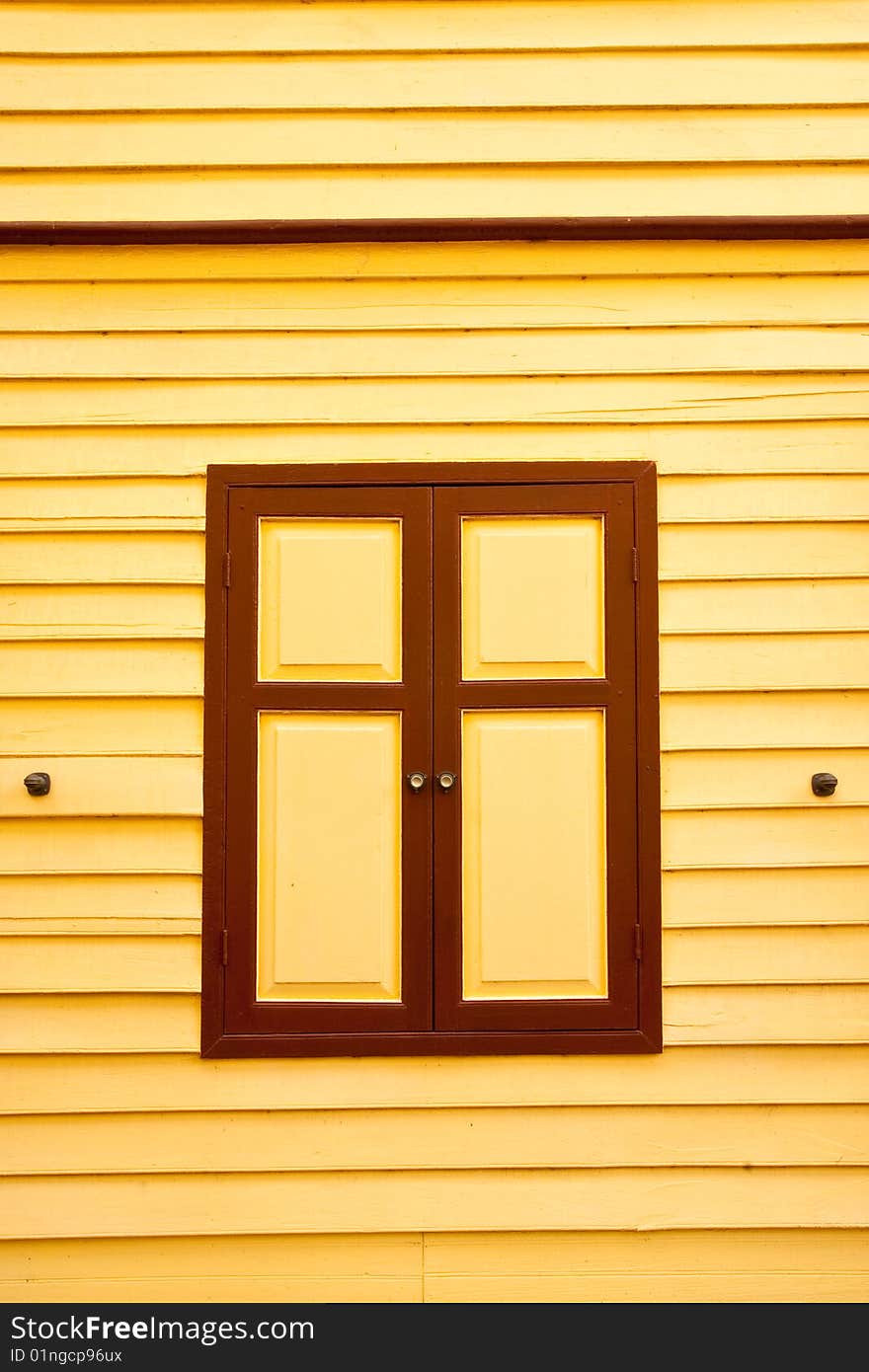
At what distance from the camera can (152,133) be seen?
289 cm

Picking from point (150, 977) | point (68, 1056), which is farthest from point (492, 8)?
point (68, 1056)

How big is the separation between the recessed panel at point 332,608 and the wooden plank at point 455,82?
1.27m

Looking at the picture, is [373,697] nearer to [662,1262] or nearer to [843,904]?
[843,904]

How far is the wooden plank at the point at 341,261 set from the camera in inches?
115

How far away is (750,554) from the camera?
2.88m

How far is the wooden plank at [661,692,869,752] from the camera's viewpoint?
285cm

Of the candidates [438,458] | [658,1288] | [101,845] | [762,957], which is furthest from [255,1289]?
[438,458]

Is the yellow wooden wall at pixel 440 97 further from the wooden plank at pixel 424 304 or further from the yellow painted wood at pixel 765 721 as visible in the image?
the yellow painted wood at pixel 765 721

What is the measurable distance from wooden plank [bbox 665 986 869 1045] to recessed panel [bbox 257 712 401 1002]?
83 centimetres

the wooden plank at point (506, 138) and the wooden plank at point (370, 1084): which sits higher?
the wooden plank at point (506, 138)

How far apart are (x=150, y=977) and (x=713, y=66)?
3127 mm

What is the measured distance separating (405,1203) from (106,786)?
4.82 ft

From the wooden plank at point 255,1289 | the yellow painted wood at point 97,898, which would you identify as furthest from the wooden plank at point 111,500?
the wooden plank at point 255,1289

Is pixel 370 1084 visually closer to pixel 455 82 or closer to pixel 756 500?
pixel 756 500
